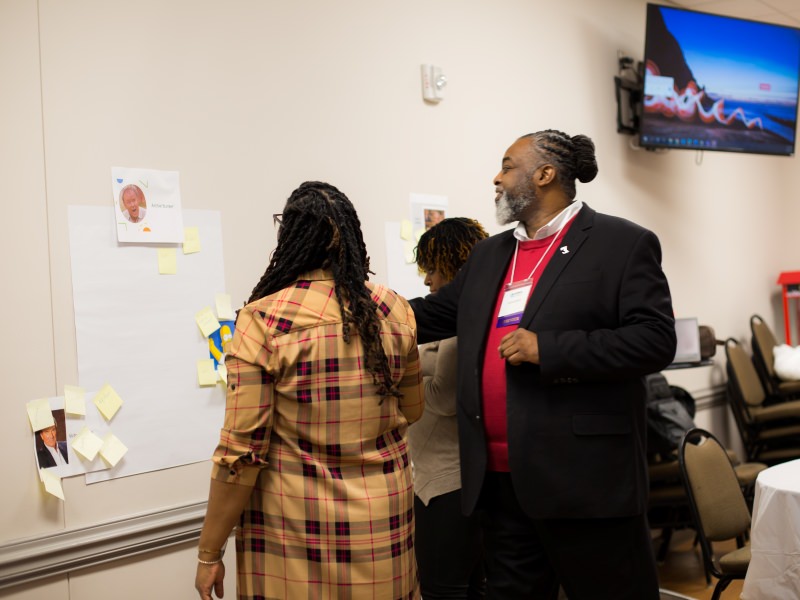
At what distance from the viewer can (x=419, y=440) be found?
87.6 inches

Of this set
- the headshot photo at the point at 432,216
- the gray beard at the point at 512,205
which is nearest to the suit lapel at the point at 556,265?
the gray beard at the point at 512,205

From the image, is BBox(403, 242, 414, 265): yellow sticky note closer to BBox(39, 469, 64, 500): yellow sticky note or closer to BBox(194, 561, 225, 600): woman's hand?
BBox(39, 469, 64, 500): yellow sticky note

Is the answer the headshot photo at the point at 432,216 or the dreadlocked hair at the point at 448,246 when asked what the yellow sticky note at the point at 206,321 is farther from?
the headshot photo at the point at 432,216

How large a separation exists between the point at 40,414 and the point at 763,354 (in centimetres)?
487

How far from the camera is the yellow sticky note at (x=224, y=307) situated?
2.62 m

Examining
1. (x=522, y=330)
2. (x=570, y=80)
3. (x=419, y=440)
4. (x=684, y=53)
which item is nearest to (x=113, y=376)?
(x=419, y=440)

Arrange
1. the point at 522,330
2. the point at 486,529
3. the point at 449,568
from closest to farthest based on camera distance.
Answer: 1. the point at 522,330
2. the point at 486,529
3. the point at 449,568

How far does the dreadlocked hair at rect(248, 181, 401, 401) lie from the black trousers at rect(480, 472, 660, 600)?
464mm

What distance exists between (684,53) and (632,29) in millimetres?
436

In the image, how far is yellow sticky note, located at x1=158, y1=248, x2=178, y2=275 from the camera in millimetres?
2482

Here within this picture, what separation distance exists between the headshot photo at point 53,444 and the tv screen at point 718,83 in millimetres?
3524

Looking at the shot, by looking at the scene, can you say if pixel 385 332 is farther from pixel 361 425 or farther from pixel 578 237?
pixel 578 237

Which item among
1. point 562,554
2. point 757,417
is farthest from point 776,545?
point 757,417

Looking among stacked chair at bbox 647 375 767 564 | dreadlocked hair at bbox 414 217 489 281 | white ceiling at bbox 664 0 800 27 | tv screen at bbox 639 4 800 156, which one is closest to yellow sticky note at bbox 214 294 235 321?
dreadlocked hair at bbox 414 217 489 281
